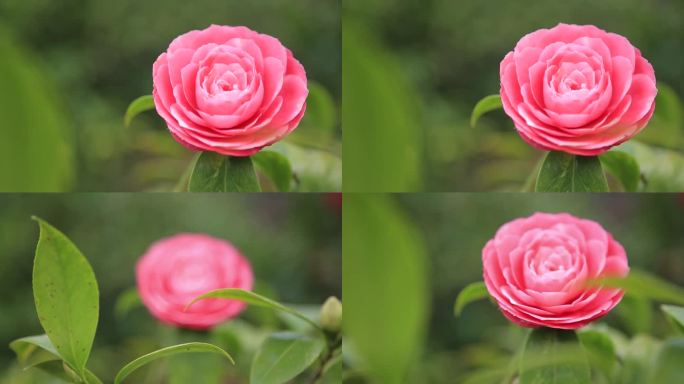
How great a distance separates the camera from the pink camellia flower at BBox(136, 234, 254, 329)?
1.87ft

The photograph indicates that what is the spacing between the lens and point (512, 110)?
16.9 inches

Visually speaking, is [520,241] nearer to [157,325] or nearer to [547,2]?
[547,2]

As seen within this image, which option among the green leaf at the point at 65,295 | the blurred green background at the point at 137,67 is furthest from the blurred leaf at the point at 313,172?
the green leaf at the point at 65,295

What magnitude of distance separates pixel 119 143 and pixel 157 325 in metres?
0.30

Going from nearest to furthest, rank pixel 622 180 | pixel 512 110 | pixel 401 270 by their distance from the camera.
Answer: pixel 401 270
pixel 512 110
pixel 622 180

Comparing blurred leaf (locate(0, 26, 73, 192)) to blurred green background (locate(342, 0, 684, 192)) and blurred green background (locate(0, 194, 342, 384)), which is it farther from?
blurred green background (locate(0, 194, 342, 384))

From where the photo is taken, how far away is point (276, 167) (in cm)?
57

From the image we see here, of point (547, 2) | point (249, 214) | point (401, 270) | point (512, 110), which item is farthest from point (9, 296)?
point (401, 270)

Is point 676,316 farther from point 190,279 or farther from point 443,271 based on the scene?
point 443,271

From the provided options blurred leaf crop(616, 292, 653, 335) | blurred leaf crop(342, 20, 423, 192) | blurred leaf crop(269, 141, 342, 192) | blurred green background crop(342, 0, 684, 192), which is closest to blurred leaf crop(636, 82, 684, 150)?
blurred green background crop(342, 0, 684, 192)

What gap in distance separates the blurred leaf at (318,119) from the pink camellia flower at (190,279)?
114 millimetres

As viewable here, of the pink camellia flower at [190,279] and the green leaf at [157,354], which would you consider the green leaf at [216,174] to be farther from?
the green leaf at [157,354]

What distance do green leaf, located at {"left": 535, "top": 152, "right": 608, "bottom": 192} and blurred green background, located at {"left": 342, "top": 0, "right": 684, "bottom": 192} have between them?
8 cm

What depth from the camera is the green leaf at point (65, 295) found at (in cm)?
29
